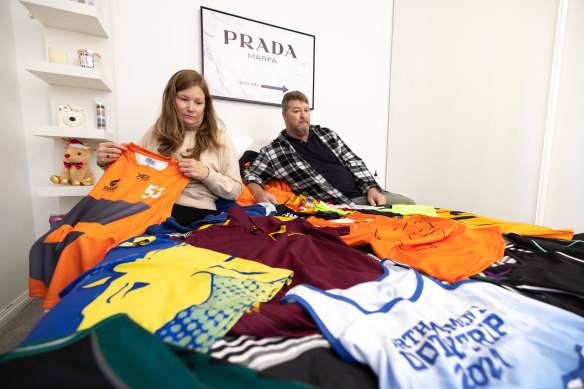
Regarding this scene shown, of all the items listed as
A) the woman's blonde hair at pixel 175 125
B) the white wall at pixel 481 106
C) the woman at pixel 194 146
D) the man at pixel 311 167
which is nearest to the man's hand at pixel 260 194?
the man at pixel 311 167

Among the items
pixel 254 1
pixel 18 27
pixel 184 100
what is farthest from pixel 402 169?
pixel 18 27

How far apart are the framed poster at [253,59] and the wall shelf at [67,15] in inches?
25.4

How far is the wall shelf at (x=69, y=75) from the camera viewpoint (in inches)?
50.9

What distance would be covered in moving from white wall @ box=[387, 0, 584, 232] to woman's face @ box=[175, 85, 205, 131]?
2084 millimetres

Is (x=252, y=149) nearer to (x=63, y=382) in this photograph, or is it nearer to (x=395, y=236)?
(x=395, y=236)

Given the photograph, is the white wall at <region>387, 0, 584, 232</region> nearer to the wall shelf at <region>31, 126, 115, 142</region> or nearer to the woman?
the woman

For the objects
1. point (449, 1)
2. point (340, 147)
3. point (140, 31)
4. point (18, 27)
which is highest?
point (449, 1)

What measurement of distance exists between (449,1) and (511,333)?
2880 mm

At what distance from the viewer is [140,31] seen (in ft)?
5.63

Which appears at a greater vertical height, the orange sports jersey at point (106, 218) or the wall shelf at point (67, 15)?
the wall shelf at point (67, 15)

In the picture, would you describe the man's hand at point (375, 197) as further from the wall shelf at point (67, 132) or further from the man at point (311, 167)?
the wall shelf at point (67, 132)

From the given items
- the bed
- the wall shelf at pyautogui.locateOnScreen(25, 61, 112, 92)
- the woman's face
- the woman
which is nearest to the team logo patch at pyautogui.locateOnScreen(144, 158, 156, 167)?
the woman

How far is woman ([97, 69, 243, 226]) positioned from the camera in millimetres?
1185

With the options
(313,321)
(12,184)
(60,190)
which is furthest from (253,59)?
(313,321)
